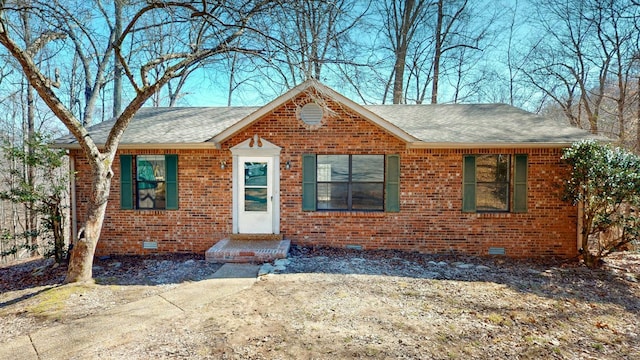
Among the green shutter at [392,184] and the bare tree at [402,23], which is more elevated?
the bare tree at [402,23]

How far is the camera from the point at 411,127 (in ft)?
26.6

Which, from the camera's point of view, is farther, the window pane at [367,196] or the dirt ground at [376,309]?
the window pane at [367,196]

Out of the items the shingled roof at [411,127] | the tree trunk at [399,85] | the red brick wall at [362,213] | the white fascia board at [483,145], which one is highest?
the tree trunk at [399,85]

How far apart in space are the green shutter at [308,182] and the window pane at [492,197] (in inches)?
152

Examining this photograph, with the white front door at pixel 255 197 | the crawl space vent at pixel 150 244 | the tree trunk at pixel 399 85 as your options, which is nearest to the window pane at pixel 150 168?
the crawl space vent at pixel 150 244

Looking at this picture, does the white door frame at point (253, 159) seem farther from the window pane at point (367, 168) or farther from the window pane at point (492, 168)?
the window pane at point (492, 168)

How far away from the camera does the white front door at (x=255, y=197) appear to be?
763cm

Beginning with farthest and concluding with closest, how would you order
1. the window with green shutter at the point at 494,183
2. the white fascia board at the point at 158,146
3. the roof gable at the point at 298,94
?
the window with green shutter at the point at 494,183 → the white fascia board at the point at 158,146 → the roof gable at the point at 298,94

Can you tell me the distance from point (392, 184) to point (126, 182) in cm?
632

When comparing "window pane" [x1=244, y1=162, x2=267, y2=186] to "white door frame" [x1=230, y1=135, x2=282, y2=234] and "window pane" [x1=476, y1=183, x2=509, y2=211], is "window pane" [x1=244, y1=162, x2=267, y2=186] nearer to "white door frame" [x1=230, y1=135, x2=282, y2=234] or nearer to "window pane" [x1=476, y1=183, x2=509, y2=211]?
"white door frame" [x1=230, y1=135, x2=282, y2=234]

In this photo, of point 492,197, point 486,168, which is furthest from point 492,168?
point 492,197

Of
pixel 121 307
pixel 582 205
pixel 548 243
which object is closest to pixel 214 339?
pixel 121 307

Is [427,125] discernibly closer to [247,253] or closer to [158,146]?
[247,253]

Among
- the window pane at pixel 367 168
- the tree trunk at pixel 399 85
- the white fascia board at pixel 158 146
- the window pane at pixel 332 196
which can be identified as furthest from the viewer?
the tree trunk at pixel 399 85
